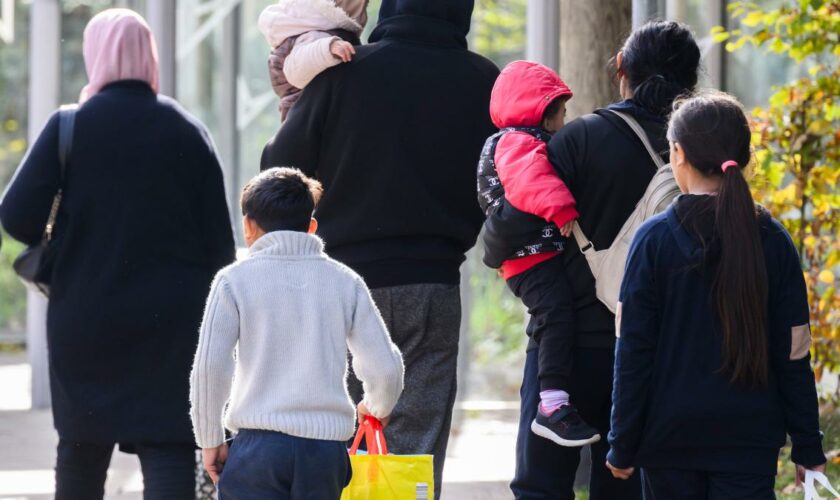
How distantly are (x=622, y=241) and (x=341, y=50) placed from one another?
1.04 metres

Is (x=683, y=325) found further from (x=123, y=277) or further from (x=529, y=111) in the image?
(x=123, y=277)

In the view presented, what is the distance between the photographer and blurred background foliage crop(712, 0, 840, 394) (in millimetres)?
6457

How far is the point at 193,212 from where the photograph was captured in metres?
4.64

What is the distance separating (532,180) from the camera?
12.8 feet

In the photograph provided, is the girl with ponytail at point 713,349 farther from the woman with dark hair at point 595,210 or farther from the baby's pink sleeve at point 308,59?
the baby's pink sleeve at point 308,59

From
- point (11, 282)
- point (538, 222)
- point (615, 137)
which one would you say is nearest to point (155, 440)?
point (538, 222)

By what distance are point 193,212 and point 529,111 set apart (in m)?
1.18

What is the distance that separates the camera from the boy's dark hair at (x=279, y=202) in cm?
363

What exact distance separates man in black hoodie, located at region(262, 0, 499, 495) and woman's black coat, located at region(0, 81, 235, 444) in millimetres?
389

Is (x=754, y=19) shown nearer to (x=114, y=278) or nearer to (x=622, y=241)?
(x=622, y=241)

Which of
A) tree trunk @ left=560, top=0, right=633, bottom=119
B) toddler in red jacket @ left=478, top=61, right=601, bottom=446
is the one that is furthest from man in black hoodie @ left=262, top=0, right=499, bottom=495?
tree trunk @ left=560, top=0, right=633, bottom=119

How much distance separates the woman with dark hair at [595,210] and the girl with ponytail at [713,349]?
438mm

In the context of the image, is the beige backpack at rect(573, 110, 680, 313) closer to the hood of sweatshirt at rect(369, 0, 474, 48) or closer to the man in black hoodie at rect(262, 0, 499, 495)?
the man in black hoodie at rect(262, 0, 499, 495)

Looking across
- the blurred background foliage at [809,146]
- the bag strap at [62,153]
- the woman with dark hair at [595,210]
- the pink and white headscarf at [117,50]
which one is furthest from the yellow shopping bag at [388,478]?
the blurred background foliage at [809,146]
